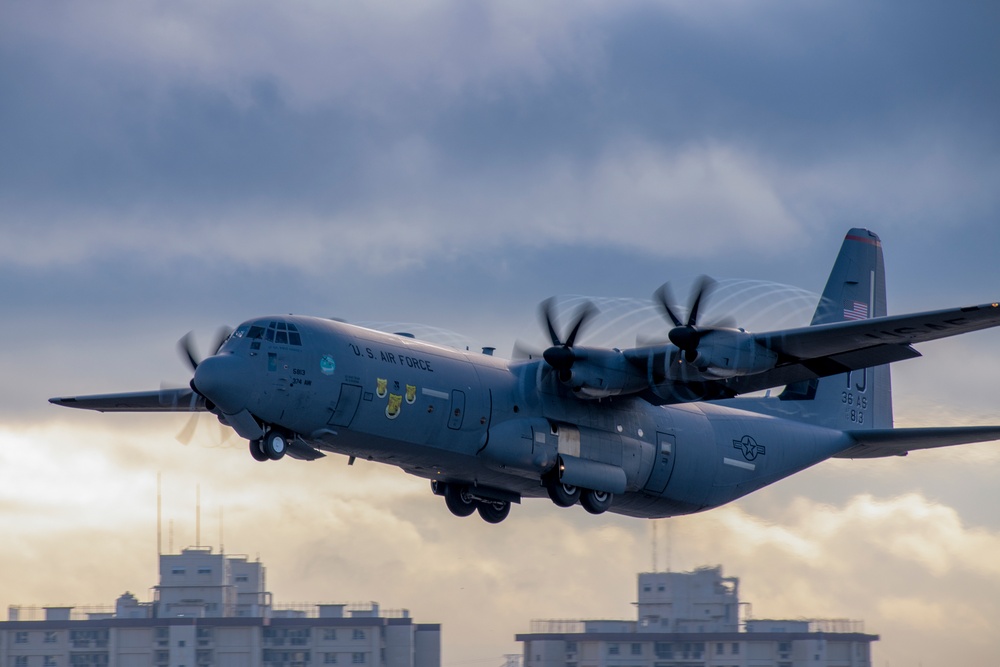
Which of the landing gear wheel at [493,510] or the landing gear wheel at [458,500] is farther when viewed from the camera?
the landing gear wheel at [493,510]

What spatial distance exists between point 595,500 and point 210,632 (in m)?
40.4

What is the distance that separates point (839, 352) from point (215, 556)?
4591 cm

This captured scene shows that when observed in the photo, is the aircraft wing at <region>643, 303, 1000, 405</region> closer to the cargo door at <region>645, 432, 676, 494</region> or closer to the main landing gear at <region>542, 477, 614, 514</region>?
the cargo door at <region>645, 432, 676, 494</region>

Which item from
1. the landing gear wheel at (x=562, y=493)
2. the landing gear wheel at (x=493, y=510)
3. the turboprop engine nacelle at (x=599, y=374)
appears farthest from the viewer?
the landing gear wheel at (x=493, y=510)

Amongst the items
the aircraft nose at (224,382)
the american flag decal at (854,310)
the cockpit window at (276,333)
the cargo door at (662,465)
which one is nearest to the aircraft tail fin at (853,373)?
the american flag decal at (854,310)

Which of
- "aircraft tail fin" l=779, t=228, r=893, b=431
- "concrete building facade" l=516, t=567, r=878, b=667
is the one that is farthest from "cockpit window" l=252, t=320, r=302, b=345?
"concrete building facade" l=516, t=567, r=878, b=667

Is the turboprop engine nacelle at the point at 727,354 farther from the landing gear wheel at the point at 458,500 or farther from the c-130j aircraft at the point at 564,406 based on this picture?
the landing gear wheel at the point at 458,500

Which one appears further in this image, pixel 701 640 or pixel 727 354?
pixel 701 640

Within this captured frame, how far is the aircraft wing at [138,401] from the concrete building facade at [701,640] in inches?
1354

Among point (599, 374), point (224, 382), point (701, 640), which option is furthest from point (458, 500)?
point (701, 640)

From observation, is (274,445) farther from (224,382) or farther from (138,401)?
(138,401)

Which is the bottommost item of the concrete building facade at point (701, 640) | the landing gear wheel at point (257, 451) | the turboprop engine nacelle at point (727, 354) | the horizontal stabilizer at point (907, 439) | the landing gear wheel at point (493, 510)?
the concrete building facade at point (701, 640)

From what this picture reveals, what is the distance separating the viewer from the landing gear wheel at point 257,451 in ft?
74.0

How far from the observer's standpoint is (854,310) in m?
32.5
